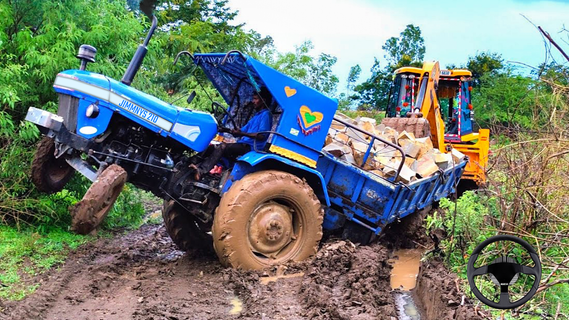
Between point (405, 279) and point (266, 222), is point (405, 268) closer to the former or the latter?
point (405, 279)

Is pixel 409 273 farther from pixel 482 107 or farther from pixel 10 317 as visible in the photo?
pixel 482 107

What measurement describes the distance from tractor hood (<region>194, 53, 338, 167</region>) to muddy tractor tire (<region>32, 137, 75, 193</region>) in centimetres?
216

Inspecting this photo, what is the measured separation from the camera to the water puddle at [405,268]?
273 inches

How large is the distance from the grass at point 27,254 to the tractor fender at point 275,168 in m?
2.29

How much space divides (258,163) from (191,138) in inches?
33.5

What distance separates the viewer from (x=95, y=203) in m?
5.41

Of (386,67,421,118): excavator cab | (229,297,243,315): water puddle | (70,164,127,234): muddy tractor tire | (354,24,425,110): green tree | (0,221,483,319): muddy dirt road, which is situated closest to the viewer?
(0,221,483,319): muddy dirt road

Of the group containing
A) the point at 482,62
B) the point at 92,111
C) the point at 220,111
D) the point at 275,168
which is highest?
the point at 482,62

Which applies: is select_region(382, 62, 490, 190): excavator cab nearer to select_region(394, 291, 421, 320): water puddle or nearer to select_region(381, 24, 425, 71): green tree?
select_region(394, 291, 421, 320): water puddle

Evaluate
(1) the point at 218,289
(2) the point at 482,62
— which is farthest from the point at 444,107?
(2) the point at 482,62

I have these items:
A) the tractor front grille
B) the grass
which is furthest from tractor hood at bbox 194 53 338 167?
the grass

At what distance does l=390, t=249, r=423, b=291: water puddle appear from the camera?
693 cm

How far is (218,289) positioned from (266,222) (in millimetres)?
1061

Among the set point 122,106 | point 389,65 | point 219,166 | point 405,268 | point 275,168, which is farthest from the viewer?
point 389,65
